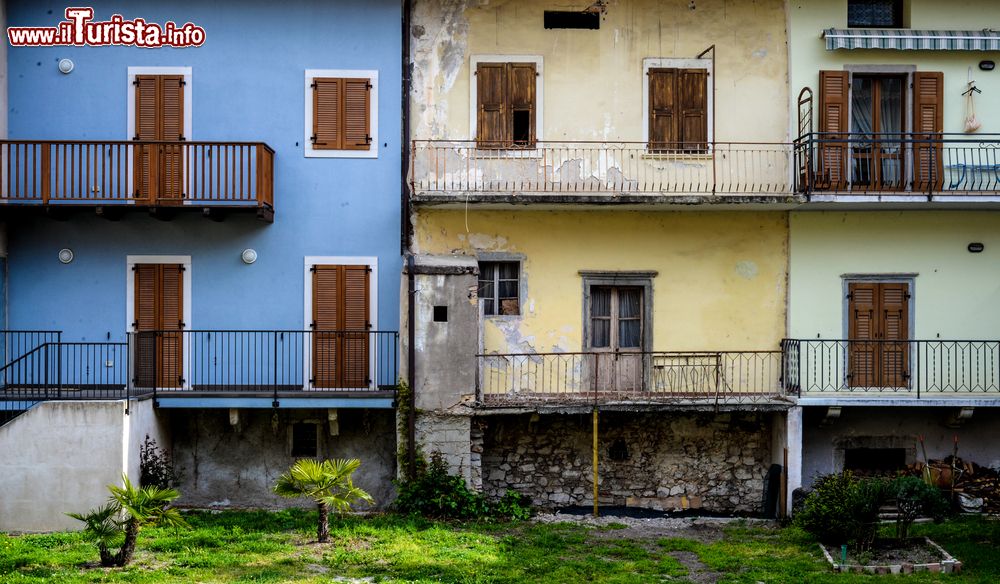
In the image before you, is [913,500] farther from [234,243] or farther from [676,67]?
[234,243]

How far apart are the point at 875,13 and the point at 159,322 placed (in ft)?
43.7

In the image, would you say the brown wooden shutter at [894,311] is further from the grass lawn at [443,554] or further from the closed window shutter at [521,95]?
the closed window shutter at [521,95]

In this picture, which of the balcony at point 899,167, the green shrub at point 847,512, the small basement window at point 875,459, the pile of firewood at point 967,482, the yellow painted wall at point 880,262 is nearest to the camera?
the green shrub at point 847,512

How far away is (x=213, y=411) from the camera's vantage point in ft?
56.2

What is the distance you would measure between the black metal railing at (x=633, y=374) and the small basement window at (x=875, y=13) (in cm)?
589

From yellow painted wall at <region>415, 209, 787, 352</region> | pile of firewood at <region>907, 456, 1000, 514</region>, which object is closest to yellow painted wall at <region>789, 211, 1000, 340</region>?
yellow painted wall at <region>415, 209, 787, 352</region>

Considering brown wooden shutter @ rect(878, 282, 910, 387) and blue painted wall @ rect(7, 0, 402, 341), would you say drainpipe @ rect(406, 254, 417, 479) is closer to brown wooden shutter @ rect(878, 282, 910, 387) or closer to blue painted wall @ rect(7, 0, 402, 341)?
blue painted wall @ rect(7, 0, 402, 341)

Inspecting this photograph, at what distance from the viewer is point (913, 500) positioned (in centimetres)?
1427

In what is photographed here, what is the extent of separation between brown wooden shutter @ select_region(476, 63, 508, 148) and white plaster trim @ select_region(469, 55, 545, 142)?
0.06 meters

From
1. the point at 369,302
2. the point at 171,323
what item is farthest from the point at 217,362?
the point at 369,302

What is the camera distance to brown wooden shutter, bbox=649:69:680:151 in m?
17.4

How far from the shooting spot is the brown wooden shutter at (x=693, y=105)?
1738cm

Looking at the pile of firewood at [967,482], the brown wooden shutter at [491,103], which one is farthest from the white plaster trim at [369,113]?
the pile of firewood at [967,482]

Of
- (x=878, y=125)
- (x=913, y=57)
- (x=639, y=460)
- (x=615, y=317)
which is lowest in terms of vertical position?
(x=639, y=460)
